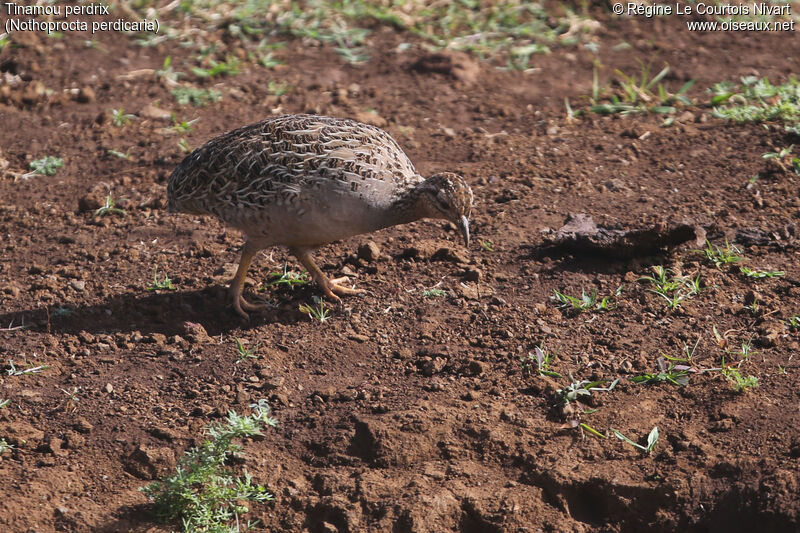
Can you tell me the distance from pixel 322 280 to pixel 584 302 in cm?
184

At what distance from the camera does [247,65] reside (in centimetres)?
Answer: 996

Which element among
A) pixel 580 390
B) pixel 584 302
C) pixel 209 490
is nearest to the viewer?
pixel 209 490

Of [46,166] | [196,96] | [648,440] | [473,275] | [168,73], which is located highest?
[168,73]

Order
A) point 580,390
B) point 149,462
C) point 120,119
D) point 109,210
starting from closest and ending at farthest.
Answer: point 149,462, point 580,390, point 109,210, point 120,119

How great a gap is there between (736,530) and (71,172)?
20.7ft

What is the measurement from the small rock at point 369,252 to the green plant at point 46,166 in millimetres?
3190

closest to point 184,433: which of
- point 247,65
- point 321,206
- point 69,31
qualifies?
point 321,206

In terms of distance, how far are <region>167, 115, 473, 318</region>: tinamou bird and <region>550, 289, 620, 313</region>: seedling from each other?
75 cm

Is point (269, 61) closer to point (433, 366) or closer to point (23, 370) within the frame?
point (23, 370)

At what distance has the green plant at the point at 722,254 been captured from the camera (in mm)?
6559

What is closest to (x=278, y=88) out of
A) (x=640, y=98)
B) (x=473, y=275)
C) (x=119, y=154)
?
(x=119, y=154)

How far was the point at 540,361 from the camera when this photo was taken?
570 cm

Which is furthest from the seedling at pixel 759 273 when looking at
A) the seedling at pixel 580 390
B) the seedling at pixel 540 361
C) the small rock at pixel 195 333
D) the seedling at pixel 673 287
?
the small rock at pixel 195 333

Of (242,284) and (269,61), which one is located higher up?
(269,61)
